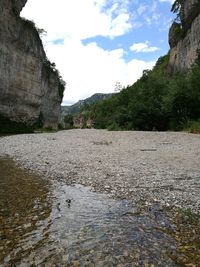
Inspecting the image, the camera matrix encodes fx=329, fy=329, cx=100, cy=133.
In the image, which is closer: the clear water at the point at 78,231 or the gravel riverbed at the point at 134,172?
the clear water at the point at 78,231

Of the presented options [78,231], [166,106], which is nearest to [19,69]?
[166,106]

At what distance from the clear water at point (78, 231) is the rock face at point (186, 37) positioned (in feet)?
112

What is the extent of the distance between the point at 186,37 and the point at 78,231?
43878mm

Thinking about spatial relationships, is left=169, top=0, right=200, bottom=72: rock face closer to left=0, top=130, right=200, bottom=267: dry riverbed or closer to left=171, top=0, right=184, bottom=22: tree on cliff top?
left=171, top=0, right=184, bottom=22: tree on cliff top

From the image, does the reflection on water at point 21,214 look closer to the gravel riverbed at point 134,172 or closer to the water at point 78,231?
the water at point 78,231

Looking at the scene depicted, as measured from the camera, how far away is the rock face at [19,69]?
30781mm

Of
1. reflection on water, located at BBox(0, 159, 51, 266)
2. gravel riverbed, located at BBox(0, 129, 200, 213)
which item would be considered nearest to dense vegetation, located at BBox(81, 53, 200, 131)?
gravel riverbed, located at BBox(0, 129, 200, 213)

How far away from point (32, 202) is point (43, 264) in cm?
275

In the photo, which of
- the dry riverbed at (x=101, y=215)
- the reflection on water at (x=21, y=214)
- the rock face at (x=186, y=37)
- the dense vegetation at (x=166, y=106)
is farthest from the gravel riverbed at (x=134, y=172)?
the rock face at (x=186, y=37)

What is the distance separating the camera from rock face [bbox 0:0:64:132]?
3078cm

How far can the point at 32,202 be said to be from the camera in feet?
22.0

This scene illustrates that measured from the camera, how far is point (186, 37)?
147 feet

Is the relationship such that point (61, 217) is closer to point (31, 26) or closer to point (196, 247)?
point (196, 247)

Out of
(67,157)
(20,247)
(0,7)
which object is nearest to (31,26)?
(0,7)
